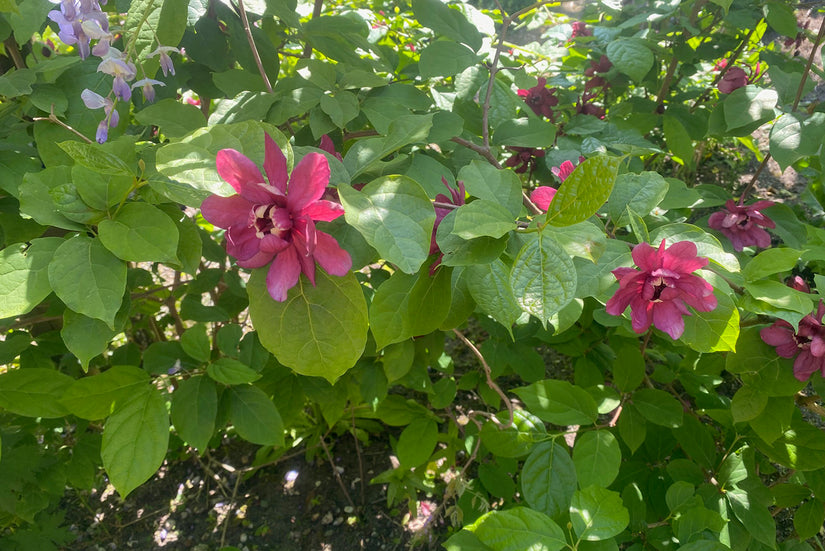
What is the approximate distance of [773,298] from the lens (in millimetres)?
758

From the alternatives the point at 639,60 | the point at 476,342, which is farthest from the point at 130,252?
the point at 476,342

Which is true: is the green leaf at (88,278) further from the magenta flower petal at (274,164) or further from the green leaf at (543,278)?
the green leaf at (543,278)

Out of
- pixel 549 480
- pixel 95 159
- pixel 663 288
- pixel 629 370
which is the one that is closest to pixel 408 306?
pixel 663 288

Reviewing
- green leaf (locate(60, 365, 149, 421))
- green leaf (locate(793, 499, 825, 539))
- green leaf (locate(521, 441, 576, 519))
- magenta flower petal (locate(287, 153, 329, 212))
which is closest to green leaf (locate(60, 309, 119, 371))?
green leaf (locate(60, 365, 149, 421))

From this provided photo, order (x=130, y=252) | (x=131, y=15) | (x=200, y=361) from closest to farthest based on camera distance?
(x=130, y=252) → (x=131, y=15) → (x=200, y=361)

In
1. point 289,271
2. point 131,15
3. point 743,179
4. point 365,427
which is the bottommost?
point 365,427

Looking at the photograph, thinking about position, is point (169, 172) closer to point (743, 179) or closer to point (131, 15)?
point (131, 15)

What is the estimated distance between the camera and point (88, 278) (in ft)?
2.34

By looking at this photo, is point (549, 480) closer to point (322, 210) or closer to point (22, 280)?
point (322, 210)

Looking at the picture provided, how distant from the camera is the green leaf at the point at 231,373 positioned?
42.9 inches

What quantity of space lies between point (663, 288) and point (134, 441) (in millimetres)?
888

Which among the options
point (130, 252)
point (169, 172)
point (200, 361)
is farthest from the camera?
point (200, 361)

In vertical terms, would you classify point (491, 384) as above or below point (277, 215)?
below

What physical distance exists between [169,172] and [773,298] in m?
0.80
